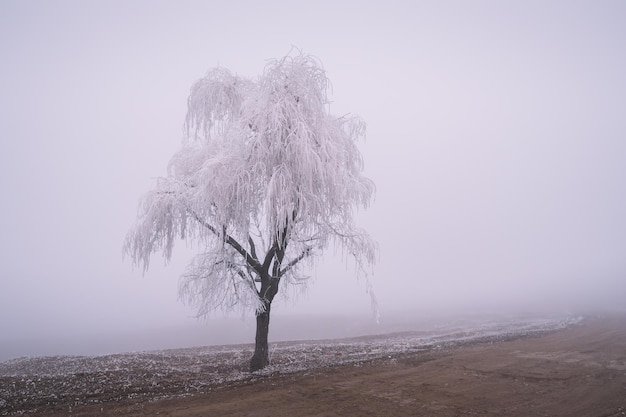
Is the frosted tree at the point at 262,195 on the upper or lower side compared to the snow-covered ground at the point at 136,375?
upper

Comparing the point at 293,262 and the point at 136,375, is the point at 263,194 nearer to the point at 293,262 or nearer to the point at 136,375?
the point at 293,262

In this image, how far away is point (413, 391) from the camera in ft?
35.7

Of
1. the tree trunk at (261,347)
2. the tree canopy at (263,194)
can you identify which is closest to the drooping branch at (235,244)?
the tree canopy at (263,194)

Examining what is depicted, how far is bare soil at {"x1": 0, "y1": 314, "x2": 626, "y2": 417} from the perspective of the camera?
930cm

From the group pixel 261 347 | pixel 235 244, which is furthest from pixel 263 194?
pixel 261 347

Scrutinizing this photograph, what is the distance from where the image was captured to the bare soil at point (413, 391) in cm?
930

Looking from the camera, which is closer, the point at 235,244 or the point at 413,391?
the point at 413,391

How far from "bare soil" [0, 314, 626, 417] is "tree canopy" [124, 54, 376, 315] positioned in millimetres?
3690

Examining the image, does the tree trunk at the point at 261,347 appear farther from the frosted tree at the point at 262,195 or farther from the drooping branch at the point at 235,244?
the drooping branch at the point at 235,244

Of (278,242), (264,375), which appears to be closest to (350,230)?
(278,242)

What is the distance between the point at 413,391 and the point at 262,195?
7.96 m

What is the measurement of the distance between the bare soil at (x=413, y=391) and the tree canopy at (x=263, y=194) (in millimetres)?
3690

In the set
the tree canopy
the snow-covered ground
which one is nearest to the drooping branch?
the tree canopy

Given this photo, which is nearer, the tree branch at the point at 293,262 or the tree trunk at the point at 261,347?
the tree trunk at the point at 261,347
